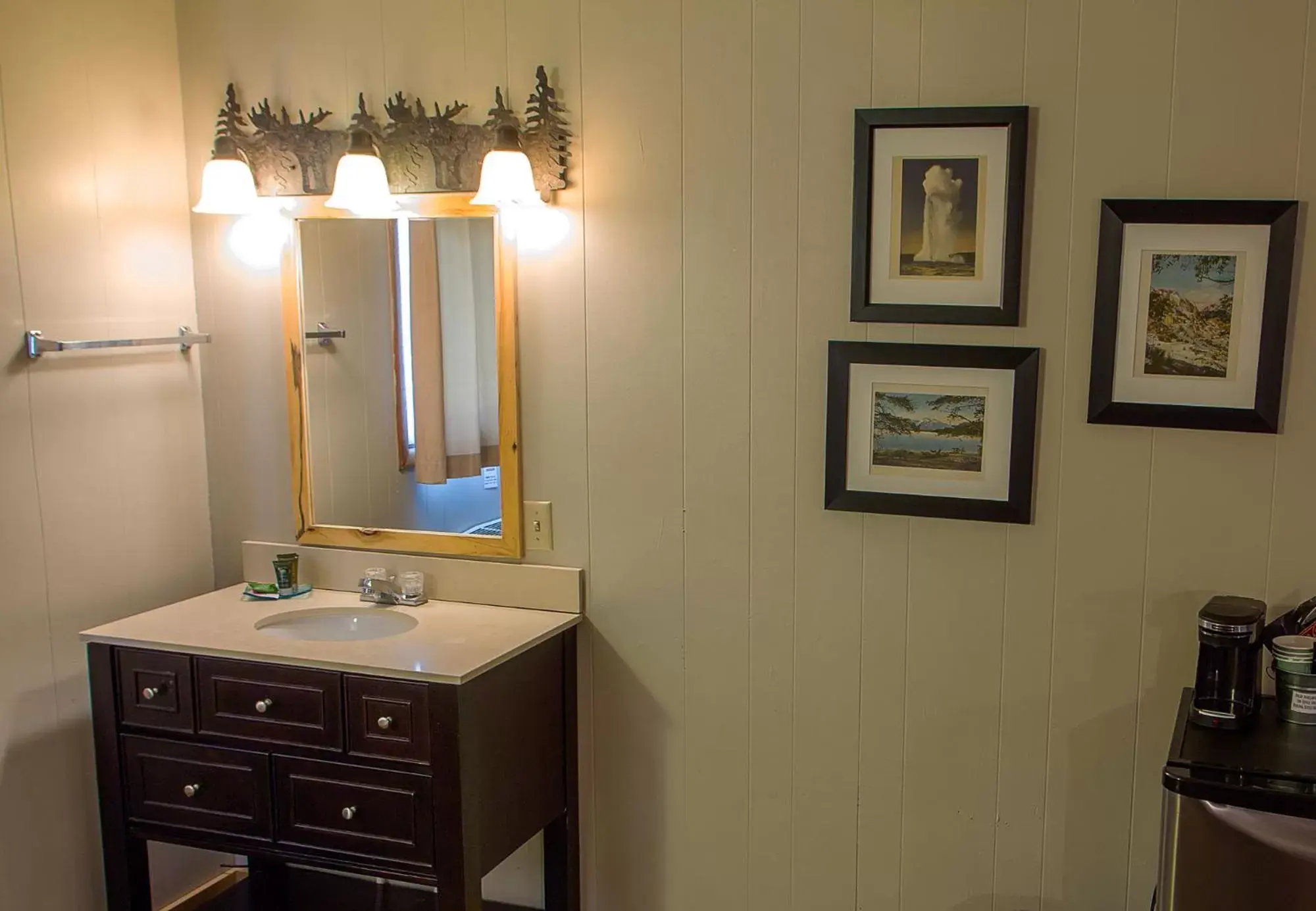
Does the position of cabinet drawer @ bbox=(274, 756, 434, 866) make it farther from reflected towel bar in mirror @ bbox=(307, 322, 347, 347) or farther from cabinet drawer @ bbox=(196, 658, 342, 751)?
reflected towel bar in mirror @ bbox=(307, 322, 347, 347)

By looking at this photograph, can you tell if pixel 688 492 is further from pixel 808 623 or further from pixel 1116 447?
pixel 1116 447

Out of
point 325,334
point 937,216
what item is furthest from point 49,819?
Answer: point 937,216

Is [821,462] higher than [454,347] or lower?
lower

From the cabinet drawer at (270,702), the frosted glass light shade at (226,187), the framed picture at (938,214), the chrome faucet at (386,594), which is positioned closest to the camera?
the framed picture at (938,214)

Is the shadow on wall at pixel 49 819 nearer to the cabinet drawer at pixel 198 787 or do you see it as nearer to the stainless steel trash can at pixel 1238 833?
the cabinet drawer at pixel 198 787

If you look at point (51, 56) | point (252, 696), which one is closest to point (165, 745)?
point (252, 696)

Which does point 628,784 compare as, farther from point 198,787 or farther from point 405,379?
point 405,379

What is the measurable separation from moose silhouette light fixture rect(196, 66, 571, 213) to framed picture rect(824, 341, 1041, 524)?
77 cm

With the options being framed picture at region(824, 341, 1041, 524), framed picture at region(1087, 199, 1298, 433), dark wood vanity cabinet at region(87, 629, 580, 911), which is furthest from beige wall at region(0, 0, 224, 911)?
framed picture at region(1087, 199, 1298, 433)

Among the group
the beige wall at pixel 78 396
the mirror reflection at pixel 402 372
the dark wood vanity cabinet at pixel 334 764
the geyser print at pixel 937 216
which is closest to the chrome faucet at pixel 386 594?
the mirror reflection at pixel 402 372

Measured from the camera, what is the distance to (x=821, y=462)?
96.5 inches

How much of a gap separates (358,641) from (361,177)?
972 millimetres

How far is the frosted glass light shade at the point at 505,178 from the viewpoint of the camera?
2438mm

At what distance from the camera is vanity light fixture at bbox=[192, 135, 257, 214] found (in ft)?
8.70
